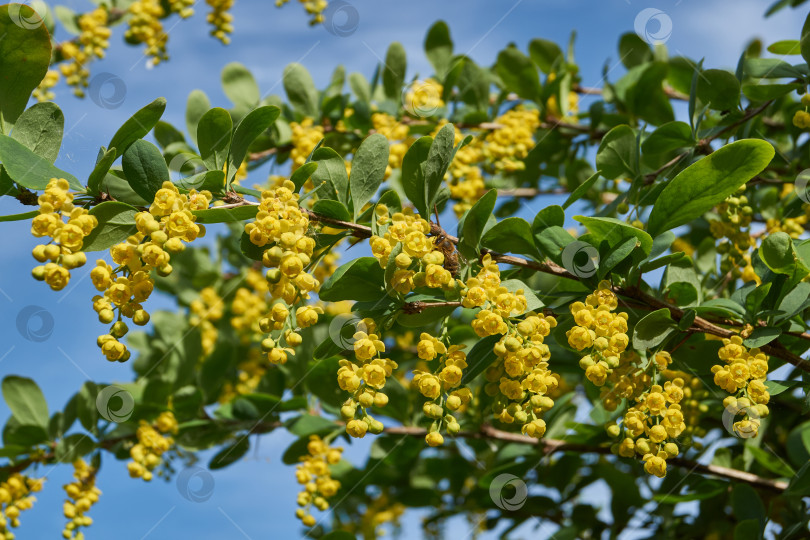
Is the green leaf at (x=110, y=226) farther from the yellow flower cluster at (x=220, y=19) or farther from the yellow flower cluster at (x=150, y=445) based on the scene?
the yellow flower cluster at (x=220, y=19)

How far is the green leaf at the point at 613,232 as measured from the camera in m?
1.43

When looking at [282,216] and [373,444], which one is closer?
[282,216]

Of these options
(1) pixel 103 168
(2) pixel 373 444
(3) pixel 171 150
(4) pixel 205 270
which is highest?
(1) pixel 103 168

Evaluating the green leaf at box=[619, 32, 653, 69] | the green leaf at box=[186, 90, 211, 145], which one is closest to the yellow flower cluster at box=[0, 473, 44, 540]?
the green leaf at box=[186, 90, 211, 145]

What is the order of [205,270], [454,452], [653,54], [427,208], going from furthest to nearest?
[205,270], [454,452], [653,54], [427,208]

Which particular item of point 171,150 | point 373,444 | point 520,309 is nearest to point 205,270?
point 171,150

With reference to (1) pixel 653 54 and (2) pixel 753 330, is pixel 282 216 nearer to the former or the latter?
(2) pixel 753 330

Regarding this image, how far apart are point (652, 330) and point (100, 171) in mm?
1186

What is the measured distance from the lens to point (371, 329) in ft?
4.81

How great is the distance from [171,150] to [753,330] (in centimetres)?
218

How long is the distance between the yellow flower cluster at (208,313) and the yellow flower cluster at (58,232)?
223 centimetres

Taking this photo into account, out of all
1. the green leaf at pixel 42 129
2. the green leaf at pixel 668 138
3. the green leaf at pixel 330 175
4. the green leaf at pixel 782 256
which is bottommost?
the green leaf at pixel 42 129

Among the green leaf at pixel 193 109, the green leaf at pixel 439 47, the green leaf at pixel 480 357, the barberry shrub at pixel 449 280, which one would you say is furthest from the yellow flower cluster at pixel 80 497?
the green leaf at pixel 439 47

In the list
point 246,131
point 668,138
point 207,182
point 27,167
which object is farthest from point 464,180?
point 27,167
